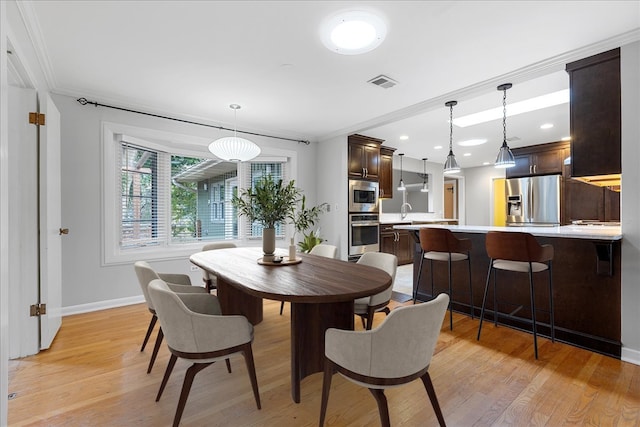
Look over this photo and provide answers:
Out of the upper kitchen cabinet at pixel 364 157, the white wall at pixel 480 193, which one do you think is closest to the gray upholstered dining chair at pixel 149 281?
the upper kitchen cabinet at pixel 364 157

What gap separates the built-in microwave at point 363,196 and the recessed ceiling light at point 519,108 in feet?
5.42

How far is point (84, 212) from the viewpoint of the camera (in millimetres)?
3369

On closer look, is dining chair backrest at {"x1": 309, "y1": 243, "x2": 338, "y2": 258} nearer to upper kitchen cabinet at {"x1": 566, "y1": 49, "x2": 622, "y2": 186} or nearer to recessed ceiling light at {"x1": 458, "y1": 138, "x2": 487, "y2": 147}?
upper kitchen cabinet at {"x1": 566, "y1": 49, "x2": 622, "y2": 186}

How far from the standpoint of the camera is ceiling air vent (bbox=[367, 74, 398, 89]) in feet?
9.61

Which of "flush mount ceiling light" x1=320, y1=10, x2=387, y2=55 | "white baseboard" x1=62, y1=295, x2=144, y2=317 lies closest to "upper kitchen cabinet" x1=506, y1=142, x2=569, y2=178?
"flush mount ceiling light" x1=320, y1=10, x2=387, y2=55

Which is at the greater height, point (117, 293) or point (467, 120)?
point (467, 120)

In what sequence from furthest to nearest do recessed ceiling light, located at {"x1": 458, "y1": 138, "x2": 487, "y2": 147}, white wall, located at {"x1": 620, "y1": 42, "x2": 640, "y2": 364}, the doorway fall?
the doorway < recessed ceiling light, located at {"x1": 458, "y1": 138, "x2": 487, "y2": 147} < white wall, located at {"x1": 620, "y1": 42, "x2": 640, "y2": 364}

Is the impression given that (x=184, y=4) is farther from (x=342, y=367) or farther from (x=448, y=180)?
(x=448, y=180)

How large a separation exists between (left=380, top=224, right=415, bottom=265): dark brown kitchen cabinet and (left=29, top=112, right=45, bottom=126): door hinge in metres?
4.86

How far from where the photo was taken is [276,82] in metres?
3.04

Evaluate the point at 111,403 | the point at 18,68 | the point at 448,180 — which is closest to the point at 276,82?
the point at 18,68

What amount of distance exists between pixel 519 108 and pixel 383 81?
80.5 inches

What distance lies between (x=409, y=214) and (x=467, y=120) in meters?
3.09

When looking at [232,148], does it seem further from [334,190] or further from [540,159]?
[540,159]
